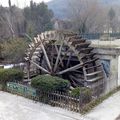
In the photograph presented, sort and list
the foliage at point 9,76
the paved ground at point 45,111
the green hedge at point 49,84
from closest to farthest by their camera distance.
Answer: the paved ground at point 45,111, the green hedge at point 49,84, the foliage at point 9,76

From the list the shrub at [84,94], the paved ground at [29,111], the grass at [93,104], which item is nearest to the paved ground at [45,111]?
the paved ground at [29,111]

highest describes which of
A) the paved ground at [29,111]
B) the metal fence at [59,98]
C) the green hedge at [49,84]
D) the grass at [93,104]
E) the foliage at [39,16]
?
the foliage at [39,16]

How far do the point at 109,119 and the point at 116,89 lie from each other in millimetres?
3559

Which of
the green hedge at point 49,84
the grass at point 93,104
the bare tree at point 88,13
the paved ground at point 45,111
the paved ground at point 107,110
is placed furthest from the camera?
the bare tree at point 88,13

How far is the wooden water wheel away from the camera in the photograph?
42.9 feet

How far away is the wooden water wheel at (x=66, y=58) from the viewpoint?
13070mm

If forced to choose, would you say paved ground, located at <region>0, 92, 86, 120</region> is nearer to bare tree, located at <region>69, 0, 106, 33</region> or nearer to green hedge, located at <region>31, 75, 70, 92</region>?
green hedge, located at <region>31, 75, 70, 92</region>

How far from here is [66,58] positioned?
584 inches

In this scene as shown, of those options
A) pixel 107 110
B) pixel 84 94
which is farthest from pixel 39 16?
pixel 107 110

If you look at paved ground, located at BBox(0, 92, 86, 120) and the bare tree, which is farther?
the bare tree

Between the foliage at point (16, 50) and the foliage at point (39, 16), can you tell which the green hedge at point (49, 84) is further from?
the foliage at point (39, 16)

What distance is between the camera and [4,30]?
2955 cm

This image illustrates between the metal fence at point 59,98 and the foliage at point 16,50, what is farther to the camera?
the foliage at point 16,50

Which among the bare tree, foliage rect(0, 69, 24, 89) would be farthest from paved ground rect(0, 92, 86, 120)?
the bare tree
